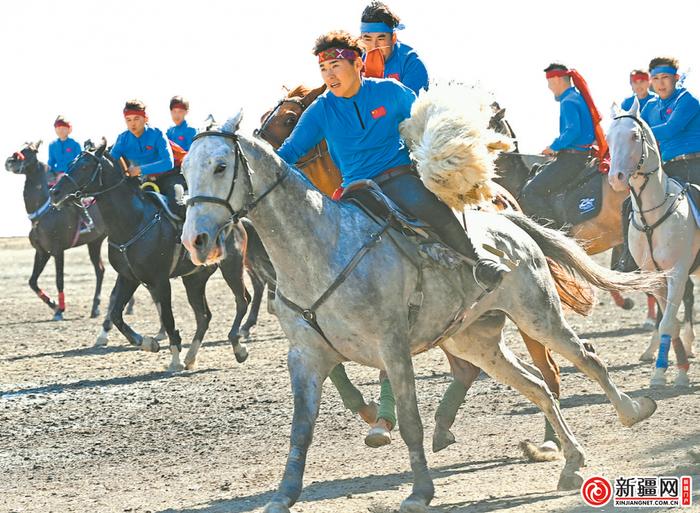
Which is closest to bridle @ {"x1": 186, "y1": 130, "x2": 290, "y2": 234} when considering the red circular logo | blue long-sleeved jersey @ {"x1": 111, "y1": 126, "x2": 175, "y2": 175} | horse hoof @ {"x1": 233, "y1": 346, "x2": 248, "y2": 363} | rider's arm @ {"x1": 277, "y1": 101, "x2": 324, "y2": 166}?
rider's arm @ {"x1": 277, "y1": 101, "x2": 324, "y2": 166}

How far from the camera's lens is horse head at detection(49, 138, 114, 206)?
14.5 meters

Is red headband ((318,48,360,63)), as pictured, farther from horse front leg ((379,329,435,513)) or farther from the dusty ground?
the dusty ground

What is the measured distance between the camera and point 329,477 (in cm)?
834

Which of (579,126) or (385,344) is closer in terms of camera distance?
(385,344)

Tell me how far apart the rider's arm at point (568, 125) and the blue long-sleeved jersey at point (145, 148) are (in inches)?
184

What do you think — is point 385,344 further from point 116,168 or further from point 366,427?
point 116,168

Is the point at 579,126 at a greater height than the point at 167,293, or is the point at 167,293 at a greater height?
the point at 579,126

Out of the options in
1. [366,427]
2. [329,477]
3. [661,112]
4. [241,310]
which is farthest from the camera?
[241,310]

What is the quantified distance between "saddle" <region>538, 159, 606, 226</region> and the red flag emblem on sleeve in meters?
7.38

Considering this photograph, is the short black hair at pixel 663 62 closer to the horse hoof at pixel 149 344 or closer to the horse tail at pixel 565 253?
the horse tail at pixel 565 253

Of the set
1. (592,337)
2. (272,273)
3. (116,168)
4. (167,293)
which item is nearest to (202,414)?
(272,273)

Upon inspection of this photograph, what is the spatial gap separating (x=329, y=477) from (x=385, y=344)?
1.85 metres

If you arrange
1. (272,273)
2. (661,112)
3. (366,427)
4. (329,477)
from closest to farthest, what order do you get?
(329,477), (272,273), (366,427), (661,112)

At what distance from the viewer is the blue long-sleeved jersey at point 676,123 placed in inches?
489
